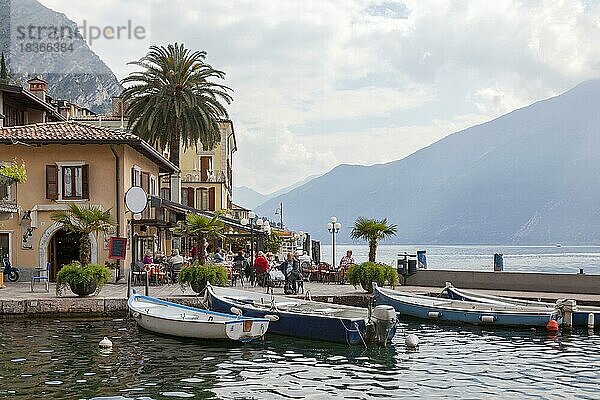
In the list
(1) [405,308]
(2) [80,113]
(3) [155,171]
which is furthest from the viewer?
(2) [80,113]

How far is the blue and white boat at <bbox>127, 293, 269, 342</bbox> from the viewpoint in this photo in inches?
863

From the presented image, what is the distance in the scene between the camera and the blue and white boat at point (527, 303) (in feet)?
83.3

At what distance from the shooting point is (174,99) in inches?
1907

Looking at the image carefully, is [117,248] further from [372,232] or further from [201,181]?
[201,181]

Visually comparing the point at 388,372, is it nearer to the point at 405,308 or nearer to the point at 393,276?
the point at 405,308

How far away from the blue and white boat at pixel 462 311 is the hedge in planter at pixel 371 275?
2106mm

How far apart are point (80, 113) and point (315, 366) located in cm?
6520

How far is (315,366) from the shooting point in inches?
760

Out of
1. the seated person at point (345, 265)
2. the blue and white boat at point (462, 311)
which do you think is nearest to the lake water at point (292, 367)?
the blue and white boat at point (462, 311)

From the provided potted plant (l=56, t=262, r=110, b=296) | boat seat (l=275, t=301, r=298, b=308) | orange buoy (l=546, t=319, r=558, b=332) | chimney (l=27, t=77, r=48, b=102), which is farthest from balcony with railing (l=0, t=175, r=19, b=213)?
chimney (l=27, t=77, r=48, b=102)

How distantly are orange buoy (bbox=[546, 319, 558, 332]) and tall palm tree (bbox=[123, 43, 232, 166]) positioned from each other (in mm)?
27239

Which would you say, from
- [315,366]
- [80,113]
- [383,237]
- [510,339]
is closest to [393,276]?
[383,237]

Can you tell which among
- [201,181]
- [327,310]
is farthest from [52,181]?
[201,181]

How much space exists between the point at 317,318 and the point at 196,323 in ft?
10.2
